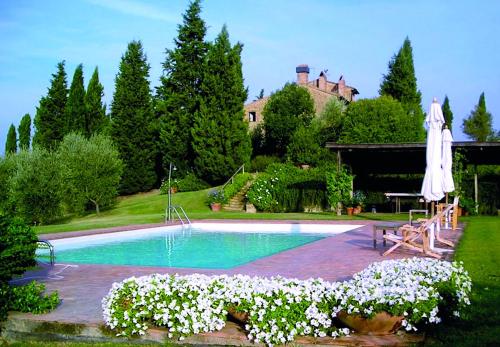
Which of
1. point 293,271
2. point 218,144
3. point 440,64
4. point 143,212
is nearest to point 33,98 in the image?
point 218,144

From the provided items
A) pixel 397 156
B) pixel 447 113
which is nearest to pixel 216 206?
pixel 397 156

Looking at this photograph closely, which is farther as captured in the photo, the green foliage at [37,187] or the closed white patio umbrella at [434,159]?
the green foliage at [37,187]

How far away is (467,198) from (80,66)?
28521 mm

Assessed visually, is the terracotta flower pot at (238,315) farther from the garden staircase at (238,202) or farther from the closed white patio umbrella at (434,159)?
the garden staircase at (238,202)

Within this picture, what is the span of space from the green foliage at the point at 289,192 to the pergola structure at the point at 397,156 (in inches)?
70.1

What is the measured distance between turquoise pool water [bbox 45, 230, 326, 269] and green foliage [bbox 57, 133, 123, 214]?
396 inches

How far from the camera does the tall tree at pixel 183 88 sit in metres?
35.3

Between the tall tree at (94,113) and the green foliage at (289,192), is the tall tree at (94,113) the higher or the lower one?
the higher one

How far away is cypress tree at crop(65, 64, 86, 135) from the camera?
3734 cm

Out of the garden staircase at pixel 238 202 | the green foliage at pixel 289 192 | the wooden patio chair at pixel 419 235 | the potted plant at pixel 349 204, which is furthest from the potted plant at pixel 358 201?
the wooden patio chair at pixel 419 235

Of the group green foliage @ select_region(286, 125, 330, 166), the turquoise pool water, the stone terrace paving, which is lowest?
the turquoise pool water

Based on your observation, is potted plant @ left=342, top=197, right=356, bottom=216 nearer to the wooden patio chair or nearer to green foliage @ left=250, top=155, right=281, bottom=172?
the wooden patio chair

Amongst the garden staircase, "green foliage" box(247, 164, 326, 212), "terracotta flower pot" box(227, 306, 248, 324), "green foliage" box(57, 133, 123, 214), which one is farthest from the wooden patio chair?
"green foliage" box(57, 133, 123, 214)

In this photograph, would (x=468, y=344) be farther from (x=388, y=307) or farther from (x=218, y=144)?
(x=218, y=144)
